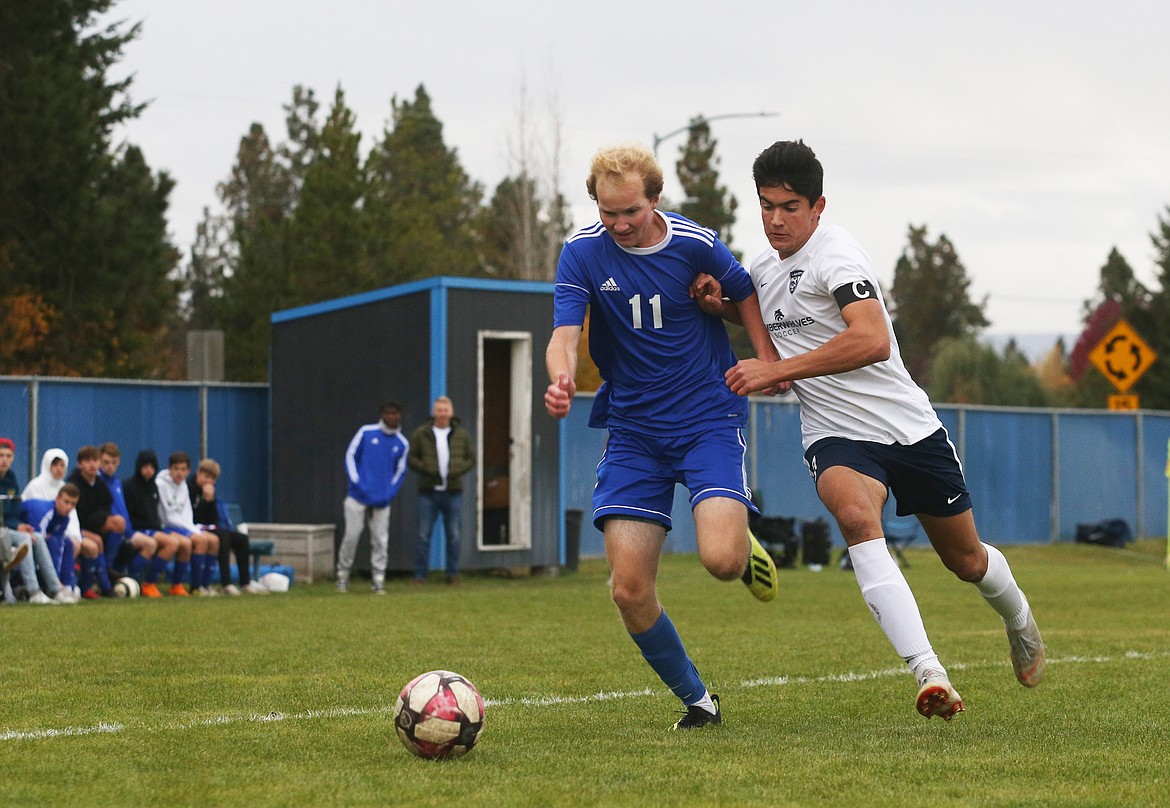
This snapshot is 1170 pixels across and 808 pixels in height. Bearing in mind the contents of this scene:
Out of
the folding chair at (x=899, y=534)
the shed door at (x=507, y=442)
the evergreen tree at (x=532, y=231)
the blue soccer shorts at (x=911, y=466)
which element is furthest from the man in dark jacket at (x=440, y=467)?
the evergreen tree at (x=532, y=231)

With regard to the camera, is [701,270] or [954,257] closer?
[701,270]

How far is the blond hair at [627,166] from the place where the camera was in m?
5.80

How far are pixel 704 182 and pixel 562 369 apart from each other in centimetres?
6173

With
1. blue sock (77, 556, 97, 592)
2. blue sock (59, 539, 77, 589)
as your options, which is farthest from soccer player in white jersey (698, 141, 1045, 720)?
blue sock (77, 556, 97, 592)

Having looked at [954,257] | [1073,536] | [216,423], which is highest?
[954,257]

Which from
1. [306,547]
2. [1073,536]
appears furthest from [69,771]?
[1073,536]

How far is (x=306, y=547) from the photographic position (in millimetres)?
18578

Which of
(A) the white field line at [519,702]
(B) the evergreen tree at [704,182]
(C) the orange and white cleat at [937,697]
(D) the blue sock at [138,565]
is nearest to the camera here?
(C) the orange and white cleat at [937,697]

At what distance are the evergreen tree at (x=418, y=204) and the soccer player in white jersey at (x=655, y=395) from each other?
3461cm

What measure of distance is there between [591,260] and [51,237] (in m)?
27.7

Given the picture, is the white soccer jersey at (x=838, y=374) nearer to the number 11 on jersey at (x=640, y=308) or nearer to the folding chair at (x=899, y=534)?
the number 11 on jersey at (x=640, y=308)

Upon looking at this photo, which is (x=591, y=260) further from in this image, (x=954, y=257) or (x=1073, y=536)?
(x=954, y=257)

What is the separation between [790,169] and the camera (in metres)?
5.94

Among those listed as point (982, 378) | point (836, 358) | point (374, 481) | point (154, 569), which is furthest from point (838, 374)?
point (982, 378)
